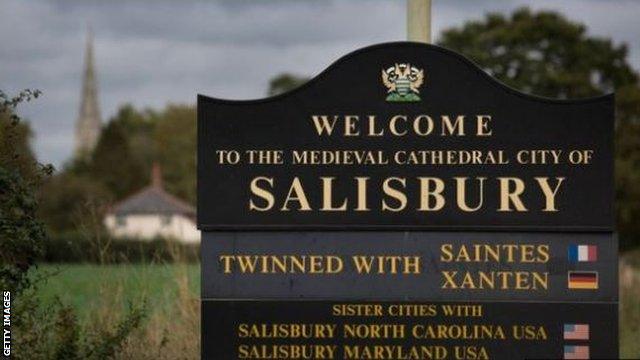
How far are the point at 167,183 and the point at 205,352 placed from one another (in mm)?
102191

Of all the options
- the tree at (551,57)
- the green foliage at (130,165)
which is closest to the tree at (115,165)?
the green foliage at (130,165)

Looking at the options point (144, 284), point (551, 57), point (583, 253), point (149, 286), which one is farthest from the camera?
point (551, 57)

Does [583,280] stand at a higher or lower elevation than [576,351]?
higher

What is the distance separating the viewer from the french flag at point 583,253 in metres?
8.94

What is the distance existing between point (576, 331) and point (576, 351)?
13cm

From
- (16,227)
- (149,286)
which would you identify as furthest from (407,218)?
(149,286)

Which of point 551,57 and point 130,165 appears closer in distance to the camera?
point 551,57

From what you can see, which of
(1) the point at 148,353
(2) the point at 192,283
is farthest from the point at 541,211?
(2) the point at 192,283

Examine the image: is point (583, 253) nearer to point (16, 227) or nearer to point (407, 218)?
point (407, 218)

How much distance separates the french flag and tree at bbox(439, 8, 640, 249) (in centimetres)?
4768

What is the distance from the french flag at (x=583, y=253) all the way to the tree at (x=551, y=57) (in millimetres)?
47683

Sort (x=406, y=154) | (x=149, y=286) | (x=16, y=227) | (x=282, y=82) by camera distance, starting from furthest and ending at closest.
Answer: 1. (x=282, y=82)
2. (x=149, y=286)
3. (x=16, y=227)
4. (x=406, y=154)

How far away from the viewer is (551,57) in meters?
61.7

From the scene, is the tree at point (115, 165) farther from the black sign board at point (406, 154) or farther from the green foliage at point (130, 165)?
the black sign board at point (406, 154)
